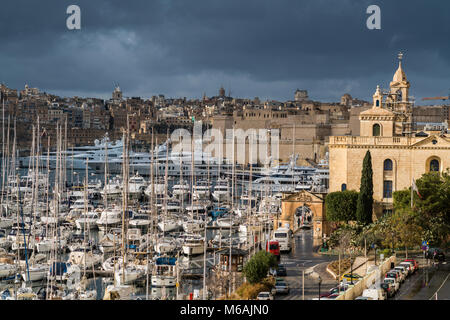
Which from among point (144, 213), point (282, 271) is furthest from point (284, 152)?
point (282, 271)

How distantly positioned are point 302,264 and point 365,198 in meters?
2.79

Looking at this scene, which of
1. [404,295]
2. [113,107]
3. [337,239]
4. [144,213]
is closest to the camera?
[404,295]

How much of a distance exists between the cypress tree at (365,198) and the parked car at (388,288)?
18.5 feet

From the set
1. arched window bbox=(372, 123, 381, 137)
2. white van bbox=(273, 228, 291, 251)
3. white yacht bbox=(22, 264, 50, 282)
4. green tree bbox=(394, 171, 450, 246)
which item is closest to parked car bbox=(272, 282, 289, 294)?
green tree bbox=(394, 171, 450, 246)

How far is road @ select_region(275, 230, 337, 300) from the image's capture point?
36.5 feet

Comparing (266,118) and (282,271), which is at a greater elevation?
(266,118)

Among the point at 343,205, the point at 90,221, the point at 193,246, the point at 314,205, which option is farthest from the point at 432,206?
the point at 90,221

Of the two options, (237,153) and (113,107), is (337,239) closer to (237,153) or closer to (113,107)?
(237,153)

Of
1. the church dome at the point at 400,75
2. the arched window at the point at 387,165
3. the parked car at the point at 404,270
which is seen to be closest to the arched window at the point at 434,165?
the arched window at the point at 387,165

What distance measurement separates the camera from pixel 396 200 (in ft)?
50.4

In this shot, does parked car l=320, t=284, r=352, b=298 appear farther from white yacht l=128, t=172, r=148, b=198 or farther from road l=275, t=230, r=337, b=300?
white yacht l=128, t=172, r=148, b=198

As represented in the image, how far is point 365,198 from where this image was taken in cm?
1554

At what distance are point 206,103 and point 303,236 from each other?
79.1m

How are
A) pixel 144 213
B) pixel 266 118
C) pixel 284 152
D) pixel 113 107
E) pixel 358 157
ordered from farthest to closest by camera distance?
pixel 113 107 < pixel 266 118 < pixel 284 152 < pixel 144 213 < pixel 358 157
